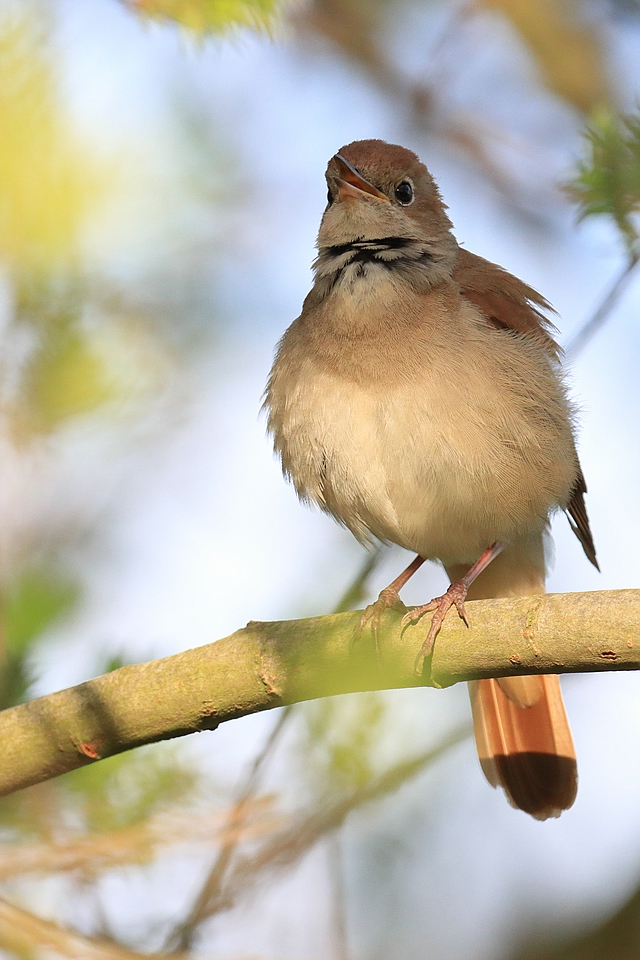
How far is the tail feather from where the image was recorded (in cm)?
455

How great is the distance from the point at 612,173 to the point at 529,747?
2.53m

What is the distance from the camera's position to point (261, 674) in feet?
11.0

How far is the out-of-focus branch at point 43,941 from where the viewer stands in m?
2.39

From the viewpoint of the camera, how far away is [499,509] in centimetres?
430

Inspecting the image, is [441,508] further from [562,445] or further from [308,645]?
[308,645]

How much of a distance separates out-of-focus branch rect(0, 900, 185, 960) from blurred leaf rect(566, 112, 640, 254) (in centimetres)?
259

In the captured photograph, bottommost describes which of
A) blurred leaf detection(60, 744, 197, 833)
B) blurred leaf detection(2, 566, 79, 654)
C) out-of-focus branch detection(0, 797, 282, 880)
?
out-of-focus branch detection(0, 797, 282, 880)

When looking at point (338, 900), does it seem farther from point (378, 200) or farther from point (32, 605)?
point (378, 200)

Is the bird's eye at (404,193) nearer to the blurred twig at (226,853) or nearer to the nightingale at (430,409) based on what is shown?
the nightingale at (430,409)

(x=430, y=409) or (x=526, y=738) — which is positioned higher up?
(x=430, y=409)

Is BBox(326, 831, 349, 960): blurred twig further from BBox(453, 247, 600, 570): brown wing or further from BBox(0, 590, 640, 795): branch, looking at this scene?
BBox(453, 247, 600, 570): brown wing

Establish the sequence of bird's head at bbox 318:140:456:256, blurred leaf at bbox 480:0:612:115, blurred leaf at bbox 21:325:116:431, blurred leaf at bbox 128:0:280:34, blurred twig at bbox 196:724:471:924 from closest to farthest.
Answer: blurred leaf at bbox 128:0:280:34 → blurred leaf at bbox 21:325:116:431 → blurred twig at bbox 196:724:471:924 → bird's head at bbox 318:140:456:256 → blurred leaf at bbox 480:0:612:115

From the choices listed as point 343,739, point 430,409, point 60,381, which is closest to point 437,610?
point 343,739

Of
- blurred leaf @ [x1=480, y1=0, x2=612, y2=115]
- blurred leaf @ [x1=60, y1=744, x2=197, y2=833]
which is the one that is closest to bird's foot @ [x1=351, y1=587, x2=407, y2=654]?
blurred leaf @ [x1=60, y1=744, x2=197, y2=833]
